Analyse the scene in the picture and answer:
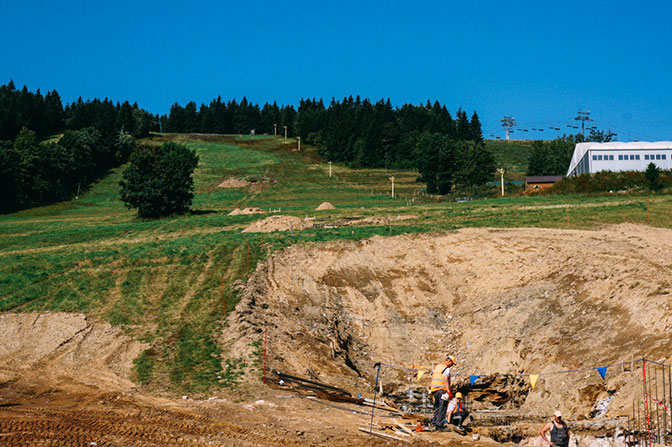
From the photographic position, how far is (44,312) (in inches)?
993

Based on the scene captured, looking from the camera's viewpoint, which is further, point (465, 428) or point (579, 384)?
point (579, 384)

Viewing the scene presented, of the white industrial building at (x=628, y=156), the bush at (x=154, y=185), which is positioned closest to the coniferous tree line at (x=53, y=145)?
→ the bush at (x=154, y=185)

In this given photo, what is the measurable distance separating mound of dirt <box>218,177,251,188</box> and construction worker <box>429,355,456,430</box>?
3350 inches

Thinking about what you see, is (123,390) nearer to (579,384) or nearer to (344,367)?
(344,367)

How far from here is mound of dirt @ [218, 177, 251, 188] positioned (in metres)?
98.6

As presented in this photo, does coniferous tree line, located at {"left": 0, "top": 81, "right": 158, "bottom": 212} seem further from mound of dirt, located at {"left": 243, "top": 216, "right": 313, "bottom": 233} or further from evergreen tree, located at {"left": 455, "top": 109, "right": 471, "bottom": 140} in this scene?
evergreen tree, located at {"left": 455, "top": 109, "right": 471, "bottom": 140}

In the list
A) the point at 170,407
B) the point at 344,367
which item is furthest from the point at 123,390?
the point at 344,367

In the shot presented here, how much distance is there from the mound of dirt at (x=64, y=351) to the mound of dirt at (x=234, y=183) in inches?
2933

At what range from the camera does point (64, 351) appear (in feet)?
72.4

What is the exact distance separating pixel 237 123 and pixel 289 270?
164843mm

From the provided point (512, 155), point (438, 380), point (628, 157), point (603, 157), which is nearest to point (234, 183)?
point (603, 157)

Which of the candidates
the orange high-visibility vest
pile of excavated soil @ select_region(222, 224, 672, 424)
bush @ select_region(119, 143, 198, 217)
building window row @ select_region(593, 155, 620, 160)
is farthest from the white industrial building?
the orange high-visibility vest

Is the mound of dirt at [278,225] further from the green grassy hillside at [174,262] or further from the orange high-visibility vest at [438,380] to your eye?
the orange high-visibility vest at [438,380]

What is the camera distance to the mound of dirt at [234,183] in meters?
98.6
